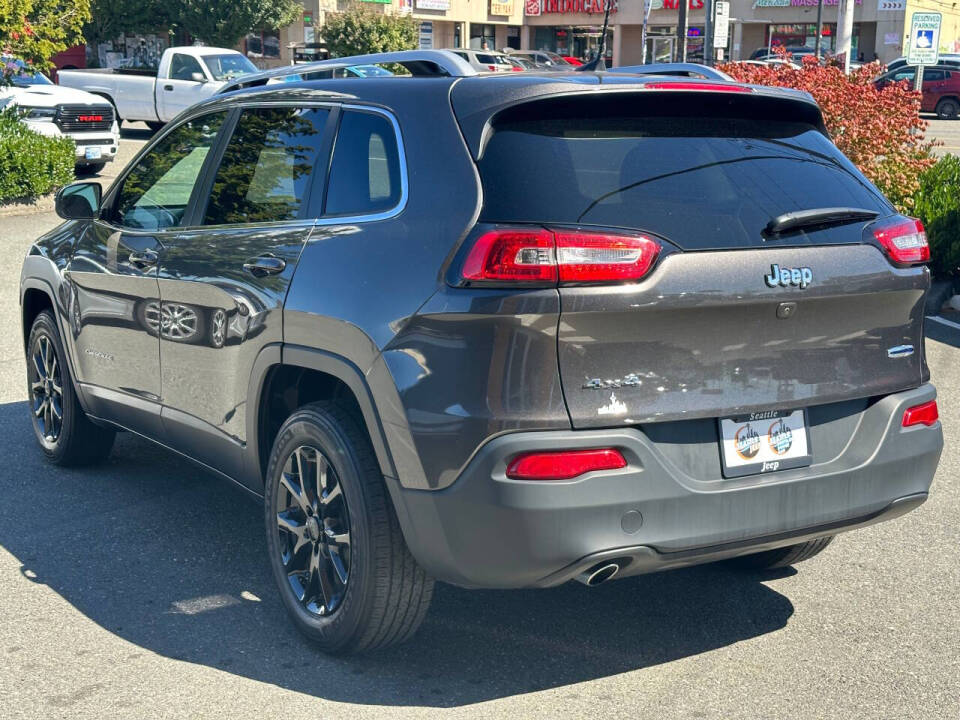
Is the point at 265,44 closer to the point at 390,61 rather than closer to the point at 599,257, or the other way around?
the point at 390,61

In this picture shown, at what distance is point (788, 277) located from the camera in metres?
3.75

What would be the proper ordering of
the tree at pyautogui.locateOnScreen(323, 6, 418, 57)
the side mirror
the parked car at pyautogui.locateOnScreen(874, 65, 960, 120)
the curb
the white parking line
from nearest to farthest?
the side mirror → the white parking line → the curb → the tree at pyautogui.locateOnScreen(323, 6, 418, 57) → the parked car at pyautogui.locateOnScreen(874, 65, 960, 120)

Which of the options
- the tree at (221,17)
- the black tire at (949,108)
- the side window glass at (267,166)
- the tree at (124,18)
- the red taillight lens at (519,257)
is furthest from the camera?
the tree at (124,18)

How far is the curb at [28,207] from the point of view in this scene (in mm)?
15977

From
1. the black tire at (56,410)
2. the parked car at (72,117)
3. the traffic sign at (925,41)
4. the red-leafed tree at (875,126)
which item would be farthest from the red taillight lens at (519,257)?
the traffic sign at (925,41)

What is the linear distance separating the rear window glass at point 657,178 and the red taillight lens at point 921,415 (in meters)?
0.61

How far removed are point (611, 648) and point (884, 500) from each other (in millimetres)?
1015

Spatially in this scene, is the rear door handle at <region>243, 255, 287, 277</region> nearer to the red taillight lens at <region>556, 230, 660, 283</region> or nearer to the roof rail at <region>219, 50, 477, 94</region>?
the red taillight lens at <region>556, 230, 660, 283</region>

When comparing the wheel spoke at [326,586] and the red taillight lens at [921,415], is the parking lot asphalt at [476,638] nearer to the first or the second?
the wheel spoke at [326,586]

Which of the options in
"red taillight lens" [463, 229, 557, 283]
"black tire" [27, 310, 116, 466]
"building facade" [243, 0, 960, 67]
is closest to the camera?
"red taillight lens" [463, 229, 557, 283]

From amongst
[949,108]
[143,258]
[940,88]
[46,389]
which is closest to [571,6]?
[940,88]

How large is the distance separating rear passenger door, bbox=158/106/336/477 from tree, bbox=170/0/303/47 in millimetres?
42848

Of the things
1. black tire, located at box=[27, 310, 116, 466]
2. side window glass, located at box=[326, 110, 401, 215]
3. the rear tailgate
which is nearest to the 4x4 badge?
the rear tailgate

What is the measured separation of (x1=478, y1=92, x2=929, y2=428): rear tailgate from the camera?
357 cm
